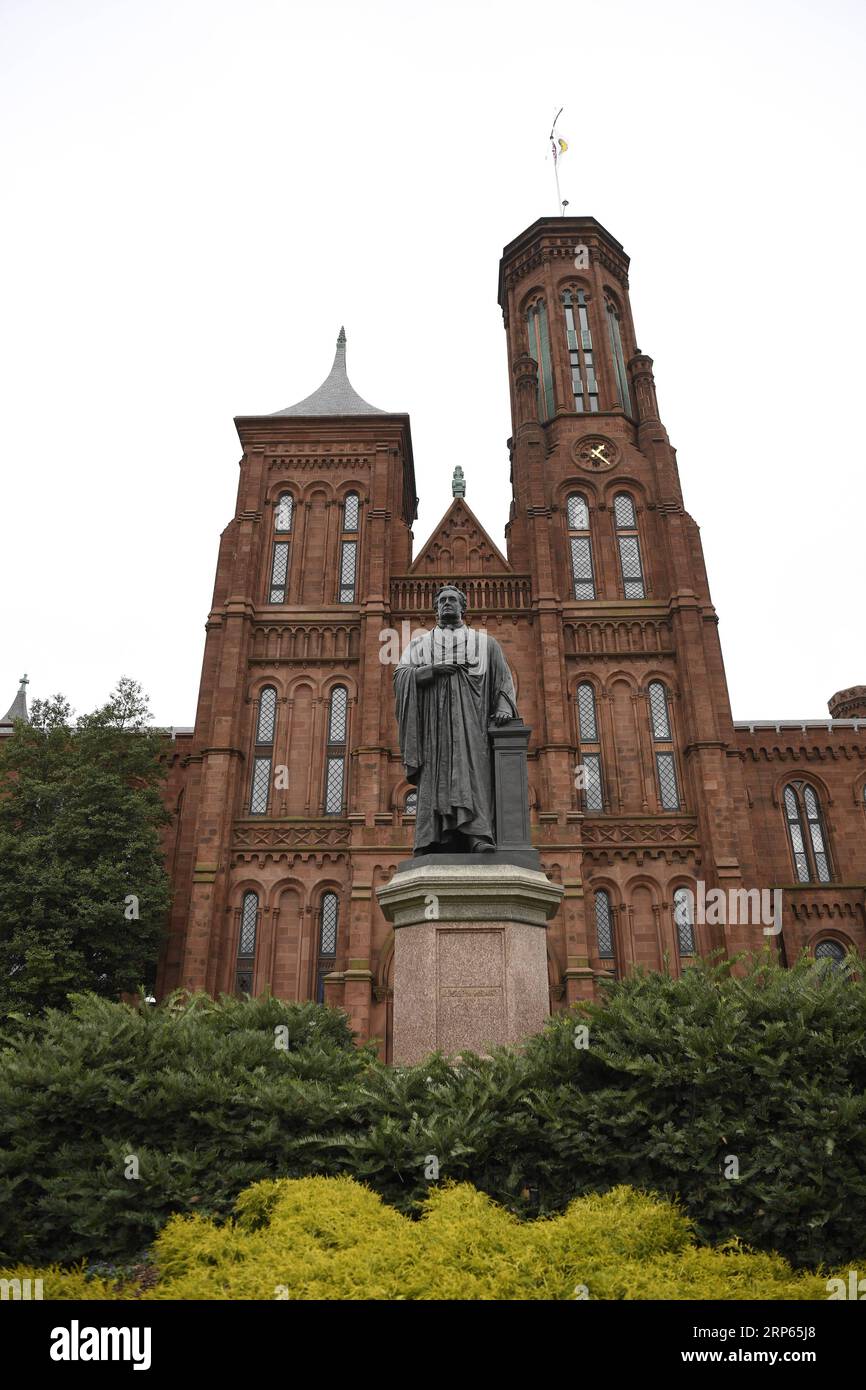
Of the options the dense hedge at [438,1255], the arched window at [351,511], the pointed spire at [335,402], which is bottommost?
the dense hedge at [438,1255]

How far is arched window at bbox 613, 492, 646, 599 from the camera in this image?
33000 millimetres

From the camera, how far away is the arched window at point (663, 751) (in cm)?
2966

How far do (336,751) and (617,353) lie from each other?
22.0 metres

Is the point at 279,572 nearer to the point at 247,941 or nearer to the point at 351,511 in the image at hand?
the point at 351,511

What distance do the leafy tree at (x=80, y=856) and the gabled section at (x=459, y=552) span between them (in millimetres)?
11640

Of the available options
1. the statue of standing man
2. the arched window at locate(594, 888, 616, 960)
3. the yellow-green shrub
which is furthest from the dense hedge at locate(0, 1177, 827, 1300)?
the arched window at locate(594, 888, 616, 960)

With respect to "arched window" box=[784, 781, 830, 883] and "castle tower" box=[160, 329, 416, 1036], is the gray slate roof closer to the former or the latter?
"castle tower" box=[160, 329, 416, 1036]

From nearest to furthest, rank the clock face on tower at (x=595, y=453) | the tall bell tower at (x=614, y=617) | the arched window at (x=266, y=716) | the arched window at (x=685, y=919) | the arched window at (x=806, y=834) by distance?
the arched window at (x=685, y=919) → the tall bell tower at (x=614, y=617) → the arched window at (x=266, y=716) → the arched window at (x=806, y=834) → the clock face on tower at (x=595, y=453)

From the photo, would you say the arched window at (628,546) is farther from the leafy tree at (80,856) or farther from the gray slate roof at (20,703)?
the gray slate roof at (20,703)

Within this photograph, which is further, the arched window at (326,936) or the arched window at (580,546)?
the arched window at (580,546)

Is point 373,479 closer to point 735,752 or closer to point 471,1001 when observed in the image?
point 735,752

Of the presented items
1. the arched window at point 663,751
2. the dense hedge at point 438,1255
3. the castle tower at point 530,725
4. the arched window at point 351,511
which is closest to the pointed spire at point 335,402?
the castle tower at point 530,725

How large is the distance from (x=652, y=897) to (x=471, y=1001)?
21.6 meters

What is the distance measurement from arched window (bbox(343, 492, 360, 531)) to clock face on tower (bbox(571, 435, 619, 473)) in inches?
345
